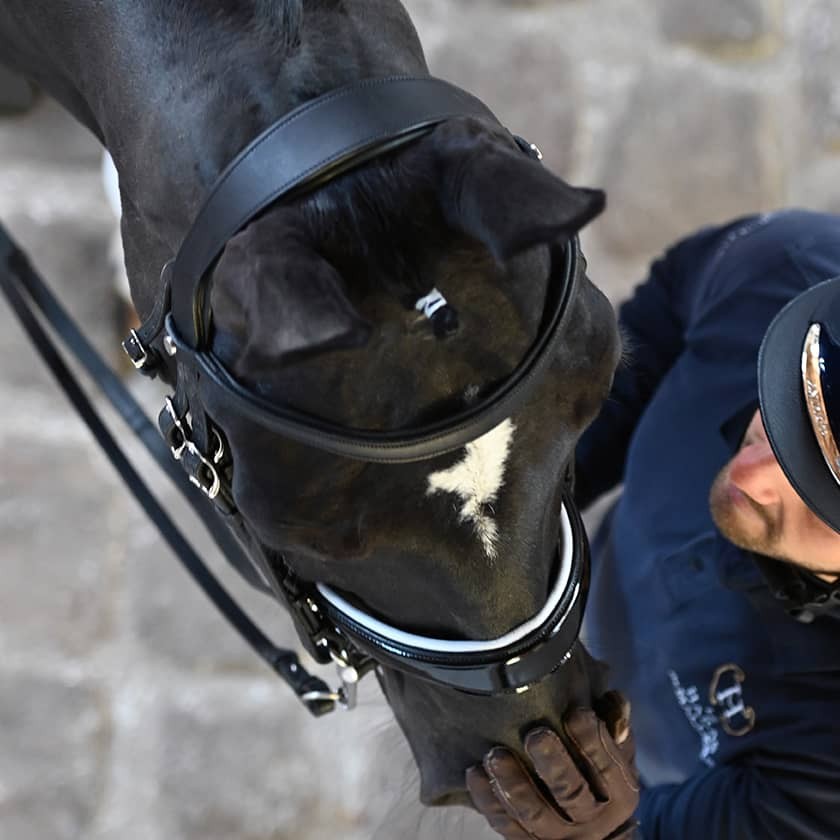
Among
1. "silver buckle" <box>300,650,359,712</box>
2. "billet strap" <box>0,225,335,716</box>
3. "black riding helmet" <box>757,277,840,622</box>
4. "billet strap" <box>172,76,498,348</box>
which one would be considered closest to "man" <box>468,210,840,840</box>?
Result: "black riding helmet" <box>757,277,840,622</box>

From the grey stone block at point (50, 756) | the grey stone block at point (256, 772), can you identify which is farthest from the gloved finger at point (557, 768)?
the grey stone block at point (50, 756)

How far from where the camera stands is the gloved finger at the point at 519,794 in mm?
714

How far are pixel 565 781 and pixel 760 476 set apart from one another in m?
0.33

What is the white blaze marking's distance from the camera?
0.55 metres

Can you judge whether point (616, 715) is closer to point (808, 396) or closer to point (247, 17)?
point (808, 396)

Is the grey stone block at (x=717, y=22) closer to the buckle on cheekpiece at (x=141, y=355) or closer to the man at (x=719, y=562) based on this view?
the man at (x=719, y=562)

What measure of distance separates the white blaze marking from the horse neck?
215 mm

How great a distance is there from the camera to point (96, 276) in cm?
159

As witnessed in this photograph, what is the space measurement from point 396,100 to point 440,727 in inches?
18.3

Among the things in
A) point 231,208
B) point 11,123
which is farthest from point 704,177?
point 231,208

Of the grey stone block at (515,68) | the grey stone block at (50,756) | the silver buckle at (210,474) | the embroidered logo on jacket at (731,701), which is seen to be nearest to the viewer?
the silver buckle at (210,474)

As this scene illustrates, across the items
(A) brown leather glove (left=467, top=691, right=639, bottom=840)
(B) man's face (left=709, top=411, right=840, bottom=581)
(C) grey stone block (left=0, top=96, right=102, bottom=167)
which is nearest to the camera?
(A) brown leather glove (left=467, top=691, right=639, bottom=840)

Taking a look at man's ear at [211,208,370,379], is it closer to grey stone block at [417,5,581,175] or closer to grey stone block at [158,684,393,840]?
grey stone block at [158,684,393,840]

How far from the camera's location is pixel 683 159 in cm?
176
